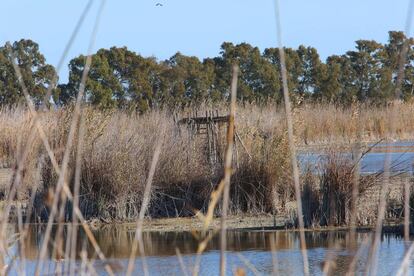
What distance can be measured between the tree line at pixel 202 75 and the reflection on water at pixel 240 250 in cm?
2055

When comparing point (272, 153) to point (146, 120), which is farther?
point (146, 120)

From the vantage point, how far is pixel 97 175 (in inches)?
592

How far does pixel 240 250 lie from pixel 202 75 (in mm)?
30000

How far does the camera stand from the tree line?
1448 inches

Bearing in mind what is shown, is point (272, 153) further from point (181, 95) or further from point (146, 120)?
point (181, 95)

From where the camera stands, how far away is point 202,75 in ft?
133

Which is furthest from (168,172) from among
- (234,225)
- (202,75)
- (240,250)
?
(202,75)

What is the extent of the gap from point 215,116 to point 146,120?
217 centimetres

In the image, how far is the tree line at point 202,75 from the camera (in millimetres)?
36781

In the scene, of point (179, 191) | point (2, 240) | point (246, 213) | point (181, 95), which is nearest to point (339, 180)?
point (246, 213)

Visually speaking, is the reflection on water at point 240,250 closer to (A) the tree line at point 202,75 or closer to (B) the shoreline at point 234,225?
(B) the shoreline at point 234,225

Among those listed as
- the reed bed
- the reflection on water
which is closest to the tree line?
the reed bed

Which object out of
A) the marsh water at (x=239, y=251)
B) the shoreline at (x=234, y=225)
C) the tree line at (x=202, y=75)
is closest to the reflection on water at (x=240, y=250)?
the marsh water at (x=239, y=251)

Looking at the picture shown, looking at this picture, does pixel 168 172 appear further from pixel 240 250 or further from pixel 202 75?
pixel 202 75
